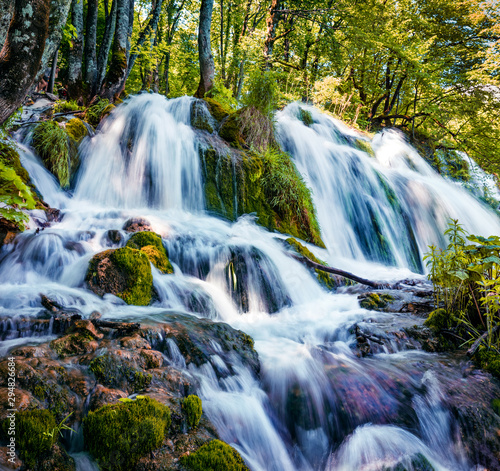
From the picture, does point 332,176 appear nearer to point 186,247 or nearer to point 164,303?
point 186,247

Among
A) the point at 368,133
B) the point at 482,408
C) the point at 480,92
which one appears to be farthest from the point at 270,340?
the point at 480,92

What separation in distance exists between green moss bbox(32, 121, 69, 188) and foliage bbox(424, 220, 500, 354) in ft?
20.6

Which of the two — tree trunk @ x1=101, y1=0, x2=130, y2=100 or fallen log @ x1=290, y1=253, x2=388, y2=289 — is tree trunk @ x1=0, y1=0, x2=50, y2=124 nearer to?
fallen log @ x1=290, y1=253, x2=388, y2=289

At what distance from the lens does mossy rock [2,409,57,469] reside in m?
1.45

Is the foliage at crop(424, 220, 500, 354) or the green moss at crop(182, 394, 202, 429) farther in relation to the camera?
the foliage at crop(424, 220, 500, 354)

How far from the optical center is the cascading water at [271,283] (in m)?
2.37

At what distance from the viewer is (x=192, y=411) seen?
1.98m

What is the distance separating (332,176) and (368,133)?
6.77m

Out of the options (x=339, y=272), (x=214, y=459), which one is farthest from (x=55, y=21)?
(x=339, y=272)

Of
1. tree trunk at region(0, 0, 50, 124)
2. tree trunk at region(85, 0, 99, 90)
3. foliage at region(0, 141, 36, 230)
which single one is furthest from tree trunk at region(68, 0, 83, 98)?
tree trunk at region(0, 0, 50, 124)

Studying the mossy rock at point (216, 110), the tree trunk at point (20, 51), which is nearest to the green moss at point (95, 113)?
the mossy rock at point (216, 110)

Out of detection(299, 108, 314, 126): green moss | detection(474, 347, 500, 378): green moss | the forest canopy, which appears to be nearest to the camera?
detection(474, 347, 500, 378): green moss

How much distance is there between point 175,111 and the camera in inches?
339

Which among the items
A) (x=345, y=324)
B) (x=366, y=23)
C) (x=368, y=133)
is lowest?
(x=345, y=324)
